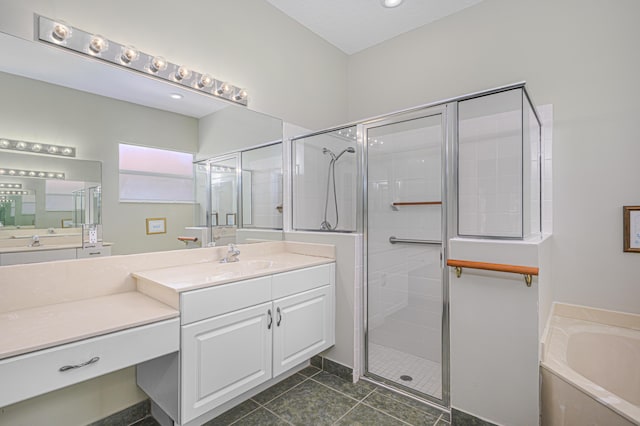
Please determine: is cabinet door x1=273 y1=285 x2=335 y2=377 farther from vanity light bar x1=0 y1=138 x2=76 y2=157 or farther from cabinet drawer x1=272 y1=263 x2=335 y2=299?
vanity light bar x1=0 y1=138 x2=76 y2=157

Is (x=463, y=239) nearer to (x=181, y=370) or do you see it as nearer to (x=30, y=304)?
(x=181, y=370)

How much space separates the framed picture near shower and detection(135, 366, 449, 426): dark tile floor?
1.60 meters

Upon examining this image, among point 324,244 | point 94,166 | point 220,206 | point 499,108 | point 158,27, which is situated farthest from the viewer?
point 324,244

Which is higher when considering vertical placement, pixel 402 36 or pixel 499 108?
pixel 402 36

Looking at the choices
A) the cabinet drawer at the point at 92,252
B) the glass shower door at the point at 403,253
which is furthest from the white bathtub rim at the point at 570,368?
the cabinet drawer at the point at 92,252

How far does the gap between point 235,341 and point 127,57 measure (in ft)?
5.57

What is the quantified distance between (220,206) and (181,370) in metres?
1.14

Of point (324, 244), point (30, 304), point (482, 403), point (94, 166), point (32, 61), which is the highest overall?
point (32, 61)

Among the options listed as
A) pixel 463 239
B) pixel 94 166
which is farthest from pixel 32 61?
pixel 463 239

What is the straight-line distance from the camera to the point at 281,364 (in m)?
1.98

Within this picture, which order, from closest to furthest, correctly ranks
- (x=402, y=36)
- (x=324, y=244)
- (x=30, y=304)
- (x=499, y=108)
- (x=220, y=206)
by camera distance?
(x=30, y=304)
(x=499, y=108)
(x=220, y=206)
(x=324, y=244)
(x=402, y=36)

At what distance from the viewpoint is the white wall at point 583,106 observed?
202 cm

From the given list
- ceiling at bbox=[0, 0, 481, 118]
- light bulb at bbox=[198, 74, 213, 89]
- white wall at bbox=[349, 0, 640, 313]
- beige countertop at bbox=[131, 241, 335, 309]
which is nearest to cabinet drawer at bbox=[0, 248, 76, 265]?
beige countertop at bbox=[131, 241, 335, 309]

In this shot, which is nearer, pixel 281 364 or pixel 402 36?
pixel 281 364
